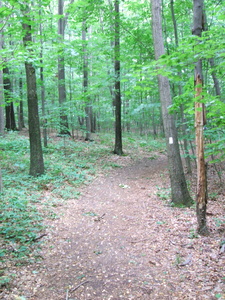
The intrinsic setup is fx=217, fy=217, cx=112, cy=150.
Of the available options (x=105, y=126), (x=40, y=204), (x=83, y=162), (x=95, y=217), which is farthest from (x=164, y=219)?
(x=105, y=126)

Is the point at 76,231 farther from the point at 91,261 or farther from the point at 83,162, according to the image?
the point at 83,162

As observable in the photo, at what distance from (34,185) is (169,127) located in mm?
5018

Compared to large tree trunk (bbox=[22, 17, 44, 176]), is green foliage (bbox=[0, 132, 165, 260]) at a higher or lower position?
lower

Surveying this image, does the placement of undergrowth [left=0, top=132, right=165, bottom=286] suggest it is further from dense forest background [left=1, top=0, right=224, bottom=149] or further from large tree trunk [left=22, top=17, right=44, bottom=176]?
dense forest background [left=1, top=0, right=224, bottom=149]

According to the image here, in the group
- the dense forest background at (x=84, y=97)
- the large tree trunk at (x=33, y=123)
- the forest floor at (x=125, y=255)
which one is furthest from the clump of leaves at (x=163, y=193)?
the large tree trunk at (x=33, y=123)

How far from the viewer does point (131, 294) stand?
3.18 m

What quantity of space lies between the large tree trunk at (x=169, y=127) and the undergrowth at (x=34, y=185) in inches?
137

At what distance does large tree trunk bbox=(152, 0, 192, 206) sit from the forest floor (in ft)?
1.64

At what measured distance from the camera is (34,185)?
769 cm

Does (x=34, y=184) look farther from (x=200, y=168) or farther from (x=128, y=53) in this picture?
(x=128, y=53)

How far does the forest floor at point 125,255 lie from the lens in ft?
10.6

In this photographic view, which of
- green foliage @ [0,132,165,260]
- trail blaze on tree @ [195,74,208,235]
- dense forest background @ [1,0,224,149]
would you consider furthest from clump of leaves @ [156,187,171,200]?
green foliage @ [0,132,165,260]

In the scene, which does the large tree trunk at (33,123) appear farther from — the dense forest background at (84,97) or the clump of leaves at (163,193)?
the clump of leaves at (163,193)

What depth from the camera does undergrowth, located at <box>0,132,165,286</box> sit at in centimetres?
432
